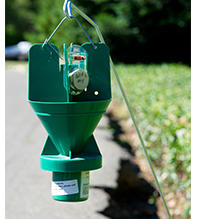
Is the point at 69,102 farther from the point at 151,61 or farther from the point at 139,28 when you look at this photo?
the point at 151,61

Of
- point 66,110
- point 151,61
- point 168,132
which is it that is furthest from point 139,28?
point 66,110

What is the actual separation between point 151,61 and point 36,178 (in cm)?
1304

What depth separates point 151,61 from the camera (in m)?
15.6

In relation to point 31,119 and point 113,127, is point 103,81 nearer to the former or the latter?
point 113,127

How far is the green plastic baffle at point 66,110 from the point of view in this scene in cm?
140

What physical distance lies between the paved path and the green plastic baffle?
146 cm

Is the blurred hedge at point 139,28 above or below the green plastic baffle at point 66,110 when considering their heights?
below

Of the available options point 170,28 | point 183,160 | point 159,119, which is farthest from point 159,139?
A: point 170,28

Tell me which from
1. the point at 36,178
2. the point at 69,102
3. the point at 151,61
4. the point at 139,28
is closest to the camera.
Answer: the point at 69,102

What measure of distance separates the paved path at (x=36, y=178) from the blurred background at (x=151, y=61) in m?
0.53

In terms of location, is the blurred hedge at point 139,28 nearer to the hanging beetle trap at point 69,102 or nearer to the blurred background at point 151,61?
the blurred background at point 151,61

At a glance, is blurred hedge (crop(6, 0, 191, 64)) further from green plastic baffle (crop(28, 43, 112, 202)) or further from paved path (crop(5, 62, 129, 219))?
green plastic baffle (crop(28, 43, 112, 202))

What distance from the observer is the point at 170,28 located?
14.8 metres

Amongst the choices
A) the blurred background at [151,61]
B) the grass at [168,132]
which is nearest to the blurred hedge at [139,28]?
the blurred background at [151,61]
